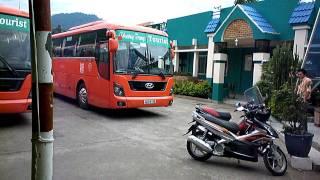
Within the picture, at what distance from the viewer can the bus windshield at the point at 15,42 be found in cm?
845

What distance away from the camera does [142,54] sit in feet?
35.1

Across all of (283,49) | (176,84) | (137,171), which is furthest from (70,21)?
(137,171)

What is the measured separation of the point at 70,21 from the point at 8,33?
138 ft

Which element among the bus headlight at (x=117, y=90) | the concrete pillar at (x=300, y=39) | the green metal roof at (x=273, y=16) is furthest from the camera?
the green metal roof at (x=273, y=16)

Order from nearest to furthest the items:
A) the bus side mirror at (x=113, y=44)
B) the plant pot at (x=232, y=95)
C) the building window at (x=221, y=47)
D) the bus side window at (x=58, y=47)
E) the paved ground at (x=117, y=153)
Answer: the paved ground at (x=117, y=153) → the bus side mirror at (x=113, y=44) → the bus side window at (x=58, y=47) → the building window at (x=221, y=47) → the plant pot at (x=232, y=95)

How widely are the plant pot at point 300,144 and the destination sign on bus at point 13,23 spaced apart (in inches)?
261

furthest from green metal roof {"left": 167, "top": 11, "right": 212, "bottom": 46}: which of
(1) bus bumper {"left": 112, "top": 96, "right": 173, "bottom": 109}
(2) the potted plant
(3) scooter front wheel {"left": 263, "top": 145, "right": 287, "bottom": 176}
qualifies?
(3) scooter front wheel {"left": 263, "top": 145, "right": 287, "bottom": 176}

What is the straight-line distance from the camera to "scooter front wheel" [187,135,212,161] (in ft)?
21.1

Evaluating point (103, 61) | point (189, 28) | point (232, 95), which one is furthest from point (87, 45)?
point (189, 28)

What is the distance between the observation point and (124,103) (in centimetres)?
1023

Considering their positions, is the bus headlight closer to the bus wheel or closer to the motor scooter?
the bus wheel

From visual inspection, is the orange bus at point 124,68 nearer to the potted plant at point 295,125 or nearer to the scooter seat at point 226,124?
the scooter seat at point 226,124

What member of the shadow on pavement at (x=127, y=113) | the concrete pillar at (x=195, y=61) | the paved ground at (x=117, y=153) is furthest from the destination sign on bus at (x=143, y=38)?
the concrete pillar at (x=195, y=61)

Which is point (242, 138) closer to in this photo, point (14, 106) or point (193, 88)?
point (14, 106)
